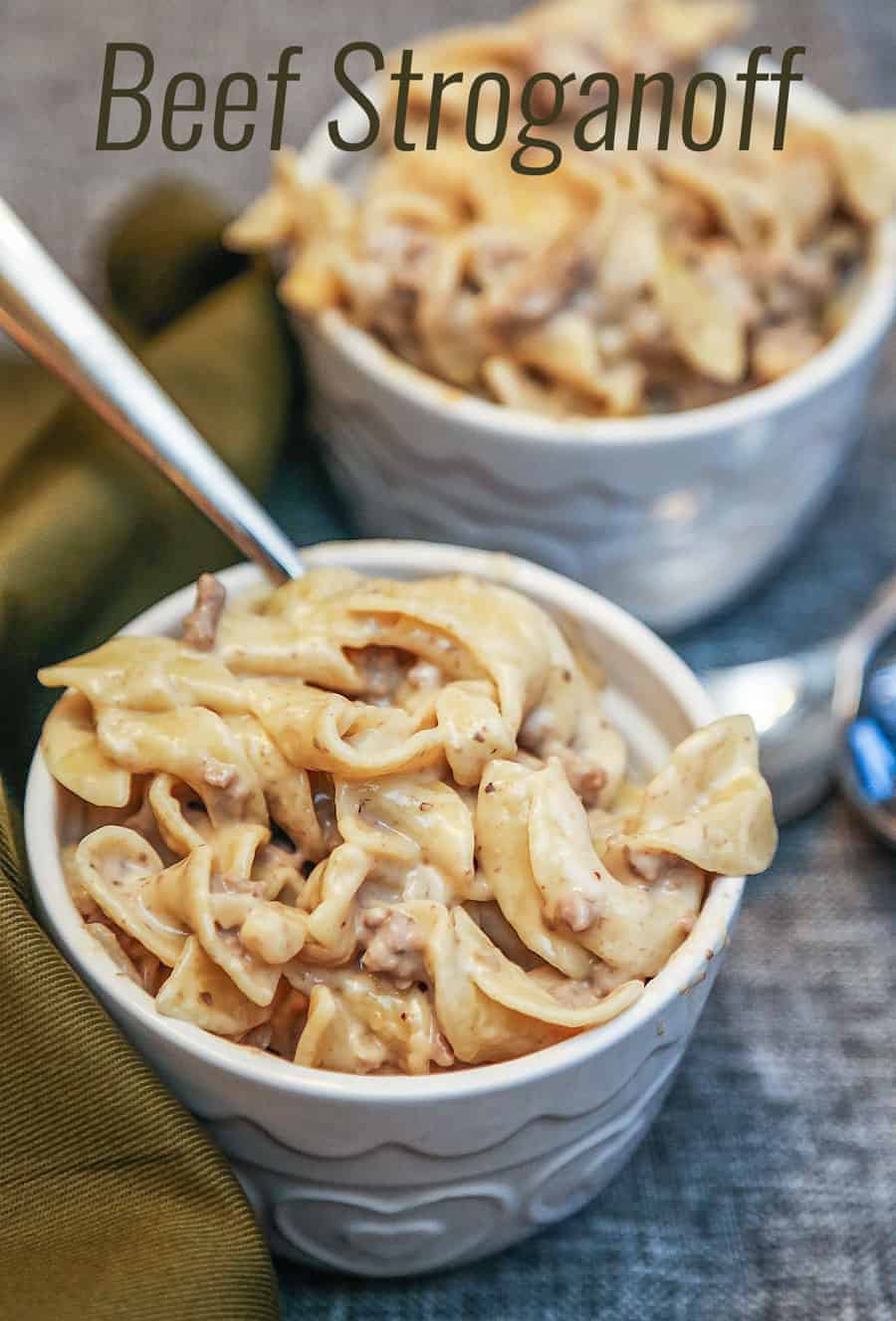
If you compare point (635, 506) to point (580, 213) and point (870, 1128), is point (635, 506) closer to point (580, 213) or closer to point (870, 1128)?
point (580, 213)

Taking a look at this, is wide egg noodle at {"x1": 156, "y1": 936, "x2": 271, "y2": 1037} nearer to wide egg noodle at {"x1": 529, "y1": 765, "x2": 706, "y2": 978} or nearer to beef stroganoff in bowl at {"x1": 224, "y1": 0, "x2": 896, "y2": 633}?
wide egg noodle at {"x1": 529, "y1": 765, "x2": 706, "y2": 978}

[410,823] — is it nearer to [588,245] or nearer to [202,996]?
[202,996]

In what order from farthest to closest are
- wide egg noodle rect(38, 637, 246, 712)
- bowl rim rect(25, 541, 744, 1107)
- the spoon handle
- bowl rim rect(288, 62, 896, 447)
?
bowl rim rect(288, 62, 896, 447), the spoon handle, wide egg noodle rect(38, 637, 246, 712), bowl rim rect(25, 541, 744, 1107)

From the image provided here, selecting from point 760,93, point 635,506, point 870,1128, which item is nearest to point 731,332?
point 635,506

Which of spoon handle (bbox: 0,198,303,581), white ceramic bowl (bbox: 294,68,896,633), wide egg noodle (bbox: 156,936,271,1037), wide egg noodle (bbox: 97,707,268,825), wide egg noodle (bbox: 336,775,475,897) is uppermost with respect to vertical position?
spoon handle (bbox: 0,198,303,581)

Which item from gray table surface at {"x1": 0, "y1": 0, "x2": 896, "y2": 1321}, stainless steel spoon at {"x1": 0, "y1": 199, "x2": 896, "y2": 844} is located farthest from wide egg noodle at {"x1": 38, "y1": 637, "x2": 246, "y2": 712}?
gray table surface at {"x1": 0, "y1": 0, "x2": 896, "y2": 1321}

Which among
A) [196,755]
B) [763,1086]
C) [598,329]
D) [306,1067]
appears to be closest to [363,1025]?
[306,1067]

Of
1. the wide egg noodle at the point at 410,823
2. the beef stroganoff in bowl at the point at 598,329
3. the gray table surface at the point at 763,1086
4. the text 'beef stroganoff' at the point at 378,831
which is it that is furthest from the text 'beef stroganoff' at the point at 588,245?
the wide egg noodle at the point at 410,823
